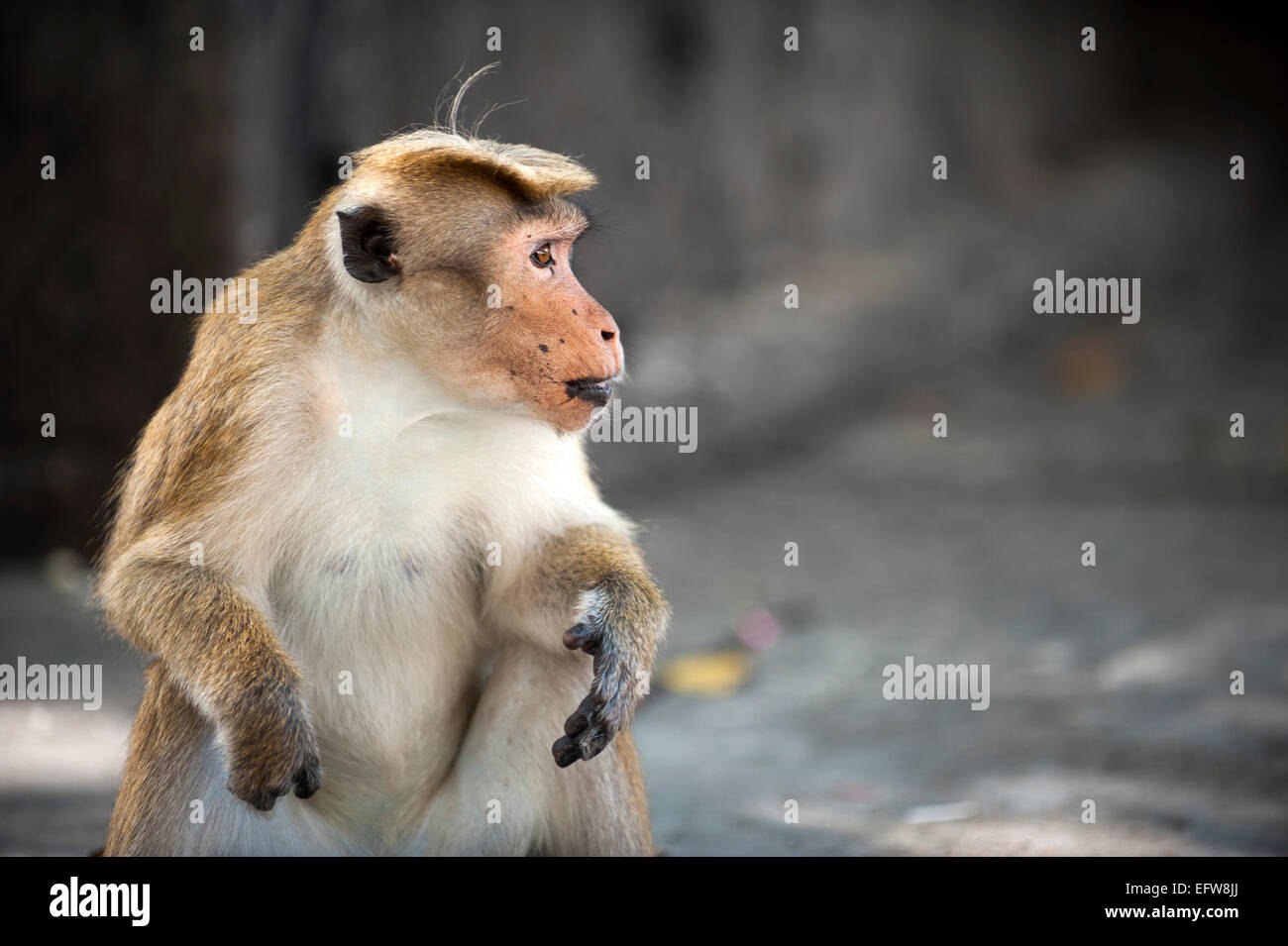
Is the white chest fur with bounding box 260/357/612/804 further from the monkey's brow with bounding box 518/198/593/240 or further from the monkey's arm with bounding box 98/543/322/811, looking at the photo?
the monkey's brow with bounding box 518/198/593/240

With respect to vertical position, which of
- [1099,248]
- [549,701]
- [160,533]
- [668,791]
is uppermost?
[1099,248]

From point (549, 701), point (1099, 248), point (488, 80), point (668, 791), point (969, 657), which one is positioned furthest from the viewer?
point (1099, 248)

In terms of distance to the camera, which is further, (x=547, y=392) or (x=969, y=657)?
(x=969, y=657)

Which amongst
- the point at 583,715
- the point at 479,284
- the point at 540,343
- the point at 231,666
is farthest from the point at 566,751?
the point at 479,284

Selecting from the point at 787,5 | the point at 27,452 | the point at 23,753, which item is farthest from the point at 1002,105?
the point at 23,753

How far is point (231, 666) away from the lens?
3297 millimetres

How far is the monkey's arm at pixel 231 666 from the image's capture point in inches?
129

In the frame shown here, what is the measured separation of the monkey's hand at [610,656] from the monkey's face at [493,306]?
0.45m

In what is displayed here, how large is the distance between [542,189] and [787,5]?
742 centimetres

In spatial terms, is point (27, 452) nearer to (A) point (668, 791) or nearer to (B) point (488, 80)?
(B) point (488, 80)

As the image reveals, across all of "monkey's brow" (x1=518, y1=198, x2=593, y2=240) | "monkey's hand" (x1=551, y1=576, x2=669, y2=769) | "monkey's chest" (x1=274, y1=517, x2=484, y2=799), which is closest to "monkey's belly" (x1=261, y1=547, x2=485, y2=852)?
"monkey's chest" (x1=274, y1=517, x2=484, y2=799)

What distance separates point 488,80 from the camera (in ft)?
27.3

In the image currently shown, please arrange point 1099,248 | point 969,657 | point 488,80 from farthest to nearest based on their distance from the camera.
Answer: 1. point 1099,248
2. point 488,80
3. point 969,657

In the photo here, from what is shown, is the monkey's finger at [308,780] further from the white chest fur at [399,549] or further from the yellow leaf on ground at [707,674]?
the yellow leaf on ground at [707,674]
